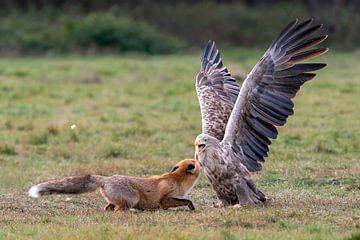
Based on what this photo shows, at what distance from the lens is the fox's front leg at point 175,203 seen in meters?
10.1

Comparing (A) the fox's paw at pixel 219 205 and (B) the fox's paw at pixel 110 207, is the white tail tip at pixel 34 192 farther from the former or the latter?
(A) the fox's paw at pixel 219 205

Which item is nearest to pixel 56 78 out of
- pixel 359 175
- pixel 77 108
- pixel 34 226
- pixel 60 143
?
pixel 77 108

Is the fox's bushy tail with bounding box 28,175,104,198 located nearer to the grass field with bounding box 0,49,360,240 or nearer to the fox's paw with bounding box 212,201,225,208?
the grass field with bounding box 0,49,360,240

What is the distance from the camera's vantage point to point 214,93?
12.5 m

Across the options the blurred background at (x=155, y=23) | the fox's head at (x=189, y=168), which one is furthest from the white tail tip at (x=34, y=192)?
the blurred background at (x=155, y=23)

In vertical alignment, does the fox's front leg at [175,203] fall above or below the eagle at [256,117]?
below

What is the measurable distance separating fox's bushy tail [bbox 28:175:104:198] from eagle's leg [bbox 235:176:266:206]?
1.48 m

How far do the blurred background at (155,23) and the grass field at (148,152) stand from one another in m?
10.7

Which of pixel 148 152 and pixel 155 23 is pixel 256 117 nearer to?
pixel 148 152

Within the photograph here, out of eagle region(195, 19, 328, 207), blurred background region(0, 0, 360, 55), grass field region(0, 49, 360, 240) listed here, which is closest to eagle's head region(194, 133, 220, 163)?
eagle region(195, 19, 328, 207)

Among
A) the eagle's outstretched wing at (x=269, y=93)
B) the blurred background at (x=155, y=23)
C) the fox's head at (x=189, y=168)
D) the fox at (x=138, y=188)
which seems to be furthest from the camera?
the blurred background at (x=155, y=23)

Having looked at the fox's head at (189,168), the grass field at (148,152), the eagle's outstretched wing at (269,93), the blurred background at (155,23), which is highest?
the eagle's outstretched wing at (269,93)

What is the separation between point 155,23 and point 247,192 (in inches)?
1429

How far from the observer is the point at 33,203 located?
428 inches
